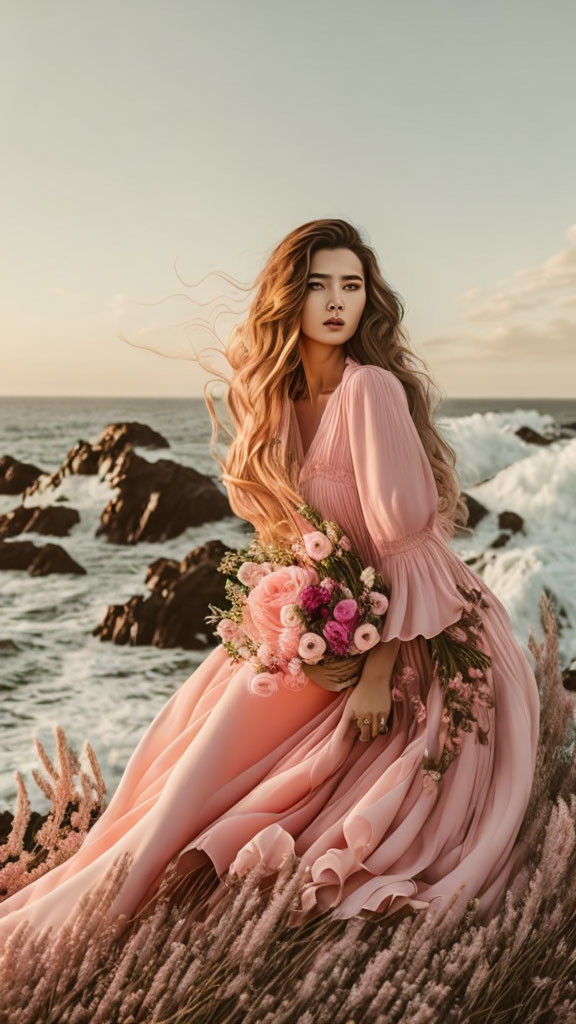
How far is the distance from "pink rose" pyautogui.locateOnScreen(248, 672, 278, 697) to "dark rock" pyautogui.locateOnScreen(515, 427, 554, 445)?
12.6 m

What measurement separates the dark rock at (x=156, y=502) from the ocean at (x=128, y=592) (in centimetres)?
19

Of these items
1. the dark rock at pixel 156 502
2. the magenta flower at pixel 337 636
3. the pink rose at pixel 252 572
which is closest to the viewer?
the magenta flower at pixel 337 636

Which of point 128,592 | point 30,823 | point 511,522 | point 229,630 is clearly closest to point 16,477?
point 128,592

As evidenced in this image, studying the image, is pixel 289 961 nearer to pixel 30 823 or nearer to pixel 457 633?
pixel 457 633

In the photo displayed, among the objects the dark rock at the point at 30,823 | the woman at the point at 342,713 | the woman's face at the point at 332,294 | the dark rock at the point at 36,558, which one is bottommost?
the dark rock at the point at 30,823

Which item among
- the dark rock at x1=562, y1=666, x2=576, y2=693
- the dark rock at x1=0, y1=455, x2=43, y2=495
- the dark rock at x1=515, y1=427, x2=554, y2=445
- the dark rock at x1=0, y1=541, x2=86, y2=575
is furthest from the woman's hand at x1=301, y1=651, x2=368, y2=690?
the dark rock at x1=0, y1=455, x2=43, y2=495

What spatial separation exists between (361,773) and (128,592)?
10231 millimetres

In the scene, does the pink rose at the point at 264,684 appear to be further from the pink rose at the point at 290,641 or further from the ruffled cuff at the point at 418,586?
the ruffled cuff at the point at 418,586

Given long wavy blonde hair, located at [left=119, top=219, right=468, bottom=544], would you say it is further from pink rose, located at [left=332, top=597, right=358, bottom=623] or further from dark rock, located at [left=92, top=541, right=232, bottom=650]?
dark rock, located at [left=92, top=541, right=232, bottom=650]

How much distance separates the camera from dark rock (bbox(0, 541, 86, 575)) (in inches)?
484

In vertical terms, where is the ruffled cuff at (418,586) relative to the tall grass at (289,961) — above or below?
above

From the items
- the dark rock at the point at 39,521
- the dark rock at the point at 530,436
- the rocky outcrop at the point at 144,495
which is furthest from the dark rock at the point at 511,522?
the dark rock at the point at 39,521

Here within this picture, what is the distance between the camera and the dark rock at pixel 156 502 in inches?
470

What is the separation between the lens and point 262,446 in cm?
312
